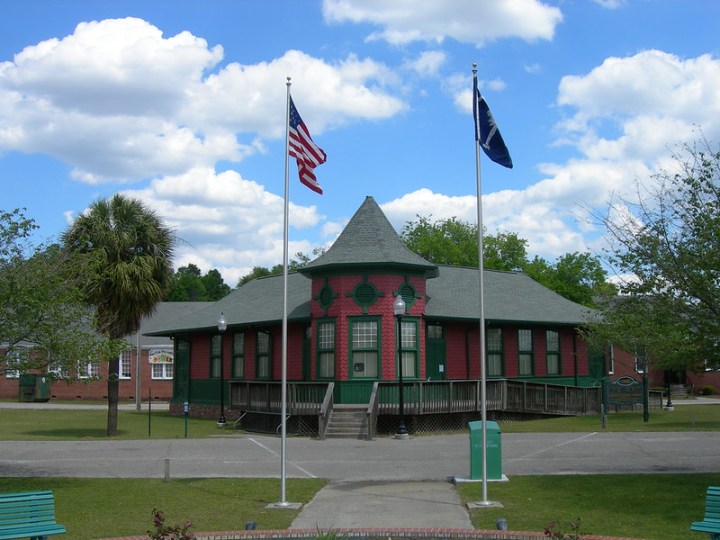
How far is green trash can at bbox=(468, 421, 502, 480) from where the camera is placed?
48.5 feet

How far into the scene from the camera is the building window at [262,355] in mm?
32406

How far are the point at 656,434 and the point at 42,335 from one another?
16.7 m

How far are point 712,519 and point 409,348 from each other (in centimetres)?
1928

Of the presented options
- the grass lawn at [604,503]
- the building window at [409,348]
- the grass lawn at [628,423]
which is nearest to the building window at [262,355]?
the building window at [409,348]

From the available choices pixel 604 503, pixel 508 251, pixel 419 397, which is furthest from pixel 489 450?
pixel 508 251

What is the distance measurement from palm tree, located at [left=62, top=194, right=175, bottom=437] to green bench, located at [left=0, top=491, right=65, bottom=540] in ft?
54.5

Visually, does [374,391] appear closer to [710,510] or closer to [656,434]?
[656,434]

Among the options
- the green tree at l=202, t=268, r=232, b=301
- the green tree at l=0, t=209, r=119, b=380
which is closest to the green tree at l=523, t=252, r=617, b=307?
the green tree at l=0, t=209, r=119, b=380

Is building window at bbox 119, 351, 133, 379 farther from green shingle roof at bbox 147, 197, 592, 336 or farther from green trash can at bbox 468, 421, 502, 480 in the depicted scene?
green trash can at bbox 468, 421, 502, 480

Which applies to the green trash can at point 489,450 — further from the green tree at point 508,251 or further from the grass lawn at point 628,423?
the green tree at point 508,251

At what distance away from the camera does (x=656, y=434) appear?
23094 millimetres

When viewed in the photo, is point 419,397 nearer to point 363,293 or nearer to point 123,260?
point 363,293

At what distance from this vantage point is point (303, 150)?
47.8 feet

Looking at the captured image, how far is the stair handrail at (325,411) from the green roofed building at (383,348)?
4cm
